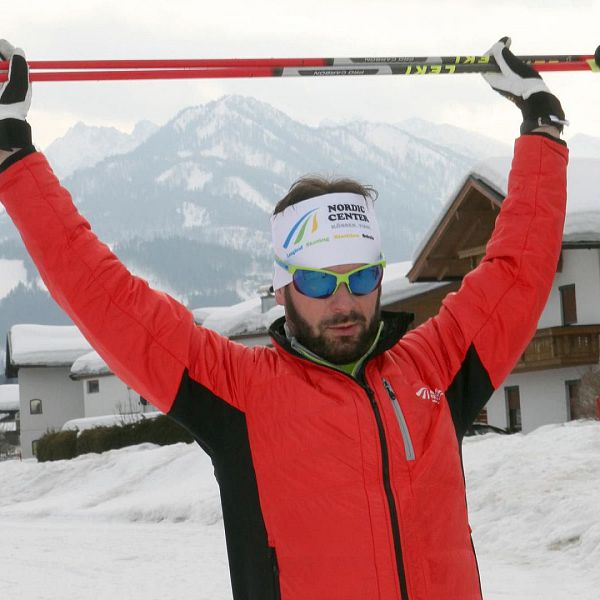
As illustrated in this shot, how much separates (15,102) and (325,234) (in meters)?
0.90

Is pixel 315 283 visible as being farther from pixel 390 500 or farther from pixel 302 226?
pixel 390 500

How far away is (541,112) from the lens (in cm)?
330

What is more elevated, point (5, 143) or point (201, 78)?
point (201, 78)

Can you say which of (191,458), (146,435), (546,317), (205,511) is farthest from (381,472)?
(146,435)

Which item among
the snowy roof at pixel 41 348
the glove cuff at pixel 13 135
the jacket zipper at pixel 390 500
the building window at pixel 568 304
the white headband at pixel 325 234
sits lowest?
the jacket zipper at pixel 390 500

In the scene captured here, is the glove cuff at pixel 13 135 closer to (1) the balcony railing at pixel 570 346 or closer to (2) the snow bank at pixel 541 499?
(2) the snow bank at pixel 541 499

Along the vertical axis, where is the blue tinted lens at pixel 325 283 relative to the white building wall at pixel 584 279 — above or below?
below

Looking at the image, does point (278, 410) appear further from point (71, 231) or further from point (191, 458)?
point (191, 458)

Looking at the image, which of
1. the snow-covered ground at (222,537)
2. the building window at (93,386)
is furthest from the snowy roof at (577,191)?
Result: the building window at (93,386)

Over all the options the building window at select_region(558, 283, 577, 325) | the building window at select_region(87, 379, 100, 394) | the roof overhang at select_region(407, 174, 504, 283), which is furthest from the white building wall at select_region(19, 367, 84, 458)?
the building window at select_region(558, 283, 577, 325)

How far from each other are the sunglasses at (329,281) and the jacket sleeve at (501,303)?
0.23m

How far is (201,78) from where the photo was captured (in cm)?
315

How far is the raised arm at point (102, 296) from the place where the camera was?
2717 mm

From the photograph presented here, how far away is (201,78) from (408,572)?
152cm
